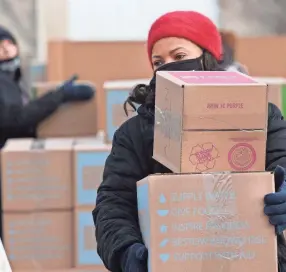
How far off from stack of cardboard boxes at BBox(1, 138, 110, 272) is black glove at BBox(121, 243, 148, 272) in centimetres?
176

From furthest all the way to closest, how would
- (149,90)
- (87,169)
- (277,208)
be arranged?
(87,169), (149,90), (277,208)

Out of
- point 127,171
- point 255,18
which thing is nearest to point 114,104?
point 127,171

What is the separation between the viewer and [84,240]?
3.21m

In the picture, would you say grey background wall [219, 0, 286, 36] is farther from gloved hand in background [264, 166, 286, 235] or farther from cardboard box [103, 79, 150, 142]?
gloved hand in background [264, 166, 286, 235]

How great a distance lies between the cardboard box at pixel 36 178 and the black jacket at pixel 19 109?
256 millimetres

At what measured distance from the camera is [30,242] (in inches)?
127

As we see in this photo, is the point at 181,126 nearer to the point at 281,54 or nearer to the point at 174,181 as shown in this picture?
the point at 174,181

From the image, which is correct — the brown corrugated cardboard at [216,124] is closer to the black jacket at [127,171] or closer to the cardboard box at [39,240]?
the black jacket at [127,171]

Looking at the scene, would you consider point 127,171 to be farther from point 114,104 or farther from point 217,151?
point 114,104

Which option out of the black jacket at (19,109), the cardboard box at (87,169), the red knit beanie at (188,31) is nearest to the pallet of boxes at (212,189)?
the red knit beanie at (188,31)

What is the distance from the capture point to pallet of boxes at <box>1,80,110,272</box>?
3168mm

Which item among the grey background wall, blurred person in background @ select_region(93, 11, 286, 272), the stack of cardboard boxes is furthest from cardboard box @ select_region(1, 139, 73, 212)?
the grey background wall

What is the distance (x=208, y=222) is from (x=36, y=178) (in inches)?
75.4

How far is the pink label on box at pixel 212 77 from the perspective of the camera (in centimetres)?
144
